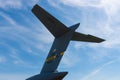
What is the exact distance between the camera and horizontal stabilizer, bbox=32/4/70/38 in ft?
76.2

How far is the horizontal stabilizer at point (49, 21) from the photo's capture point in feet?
76.2

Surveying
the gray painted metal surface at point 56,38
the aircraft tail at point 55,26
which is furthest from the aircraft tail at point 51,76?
the aircraft tail at point 55,26

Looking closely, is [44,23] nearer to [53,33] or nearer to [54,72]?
[53,33]

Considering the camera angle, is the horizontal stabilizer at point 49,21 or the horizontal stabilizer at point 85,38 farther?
the horizontal stabilizer at point 85,38

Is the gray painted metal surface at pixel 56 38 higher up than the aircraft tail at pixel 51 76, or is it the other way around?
the gray painted metal surface at pixel 56 38

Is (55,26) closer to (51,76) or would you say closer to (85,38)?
(85,38)

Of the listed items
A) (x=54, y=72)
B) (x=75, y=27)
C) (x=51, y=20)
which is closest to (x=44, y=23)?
(x=51, y=20)

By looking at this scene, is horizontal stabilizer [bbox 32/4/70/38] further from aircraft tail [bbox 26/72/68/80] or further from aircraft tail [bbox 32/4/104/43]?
aircraft tail [bbox 26/72/68/80]

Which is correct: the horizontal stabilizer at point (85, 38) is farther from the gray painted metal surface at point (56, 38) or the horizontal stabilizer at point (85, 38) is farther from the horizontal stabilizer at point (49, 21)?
the horizontal stabilizer at point (49, 21)

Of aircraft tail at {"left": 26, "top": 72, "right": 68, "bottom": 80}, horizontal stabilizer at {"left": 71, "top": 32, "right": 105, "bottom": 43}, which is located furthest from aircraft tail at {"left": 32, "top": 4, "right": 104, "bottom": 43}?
aircraft tail at {"left": 26, "top": 72, "right": 68, "bottom": 80}

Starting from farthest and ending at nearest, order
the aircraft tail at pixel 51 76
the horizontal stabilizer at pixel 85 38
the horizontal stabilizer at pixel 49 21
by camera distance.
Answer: the horizontal stabilizer at pixel 85 38 → the horizontal stabilizer at pixel 49 21 → the aircraft tail at pixel 51 76

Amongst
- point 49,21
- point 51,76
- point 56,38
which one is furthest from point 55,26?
point 51,76

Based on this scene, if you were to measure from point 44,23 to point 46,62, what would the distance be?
369 centimetres

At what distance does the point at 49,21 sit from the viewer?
23.7 metres
